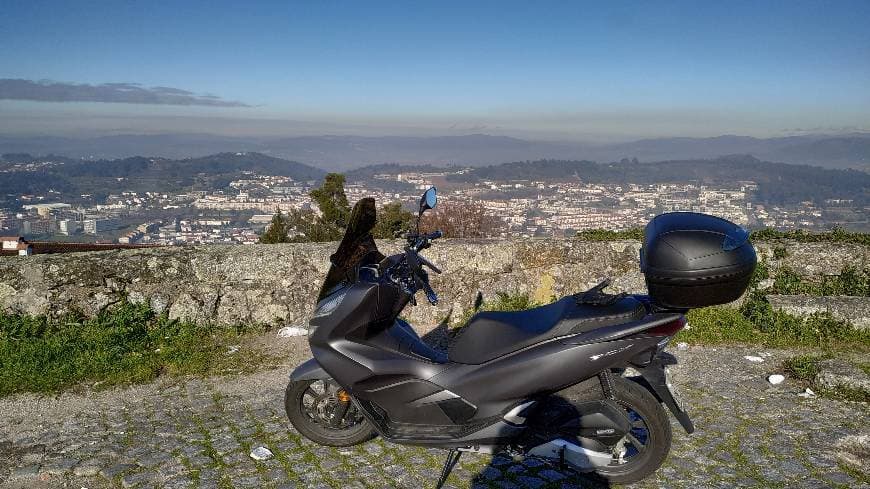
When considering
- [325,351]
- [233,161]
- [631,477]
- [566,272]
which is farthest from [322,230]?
[233,161]

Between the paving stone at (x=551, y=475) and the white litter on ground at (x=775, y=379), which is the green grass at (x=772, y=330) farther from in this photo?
the paving stone at (x=551, y=475)

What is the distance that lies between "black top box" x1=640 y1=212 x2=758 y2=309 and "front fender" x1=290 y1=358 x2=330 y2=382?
1839mm

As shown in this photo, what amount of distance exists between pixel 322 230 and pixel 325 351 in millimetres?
7483

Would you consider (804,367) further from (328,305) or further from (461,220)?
(461,220)

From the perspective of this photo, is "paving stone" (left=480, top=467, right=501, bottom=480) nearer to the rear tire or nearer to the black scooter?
the black scooter

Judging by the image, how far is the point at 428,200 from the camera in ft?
10.2

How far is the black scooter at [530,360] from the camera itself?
2822 mm

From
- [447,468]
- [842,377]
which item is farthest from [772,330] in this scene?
[447,468]

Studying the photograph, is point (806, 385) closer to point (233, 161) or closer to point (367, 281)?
point (367, 281)

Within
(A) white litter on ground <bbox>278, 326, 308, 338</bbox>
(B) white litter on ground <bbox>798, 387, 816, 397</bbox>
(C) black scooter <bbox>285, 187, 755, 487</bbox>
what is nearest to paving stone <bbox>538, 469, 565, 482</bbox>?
(C) black scooter <bbox>285, 187, 755, 487</bbox>

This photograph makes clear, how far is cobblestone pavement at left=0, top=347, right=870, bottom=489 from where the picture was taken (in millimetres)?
3119

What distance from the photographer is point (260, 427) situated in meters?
3.81

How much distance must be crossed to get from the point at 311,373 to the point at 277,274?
2850 mm

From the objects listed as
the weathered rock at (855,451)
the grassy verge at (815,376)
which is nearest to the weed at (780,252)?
the grassy verge at (815,376)
